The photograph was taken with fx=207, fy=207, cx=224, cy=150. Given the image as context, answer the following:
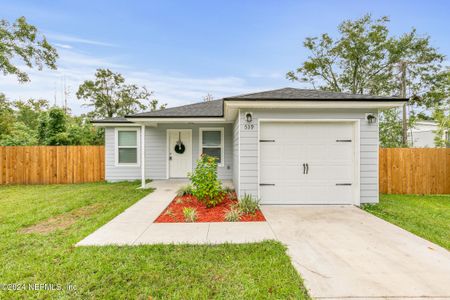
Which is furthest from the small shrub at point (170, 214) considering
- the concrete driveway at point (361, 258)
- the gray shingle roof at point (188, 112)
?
the gray shingle roof at point (188, 112)

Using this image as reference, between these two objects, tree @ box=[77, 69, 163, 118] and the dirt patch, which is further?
tree @ box=[77, 69, 163, 118]

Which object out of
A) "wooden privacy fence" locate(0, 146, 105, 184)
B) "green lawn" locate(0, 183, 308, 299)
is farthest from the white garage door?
"wooden privacy fence" locate(0, 146, 105, 184)

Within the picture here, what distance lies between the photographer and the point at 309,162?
210 inches

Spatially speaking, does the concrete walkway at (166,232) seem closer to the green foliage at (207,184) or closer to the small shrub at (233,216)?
the small shrub at (233,216)

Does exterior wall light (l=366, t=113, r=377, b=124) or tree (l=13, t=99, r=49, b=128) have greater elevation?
tree (l=13, t=99, r=49, b=128)

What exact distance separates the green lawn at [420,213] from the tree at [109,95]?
1984 cm

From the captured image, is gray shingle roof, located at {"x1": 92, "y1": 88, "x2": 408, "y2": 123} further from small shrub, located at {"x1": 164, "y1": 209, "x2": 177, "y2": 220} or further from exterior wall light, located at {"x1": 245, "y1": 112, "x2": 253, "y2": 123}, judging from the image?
small shrub, located at {"x1": 164, "y1": 209, "x2": 177, "y2": 220}

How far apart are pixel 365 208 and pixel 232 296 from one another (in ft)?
15.0

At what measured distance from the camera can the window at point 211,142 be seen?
893cm

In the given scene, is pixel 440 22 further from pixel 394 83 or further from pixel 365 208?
pixel 365 208

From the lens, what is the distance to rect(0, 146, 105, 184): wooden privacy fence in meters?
8.52

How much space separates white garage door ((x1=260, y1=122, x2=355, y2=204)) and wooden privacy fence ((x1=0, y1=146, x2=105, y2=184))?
7.72 meters

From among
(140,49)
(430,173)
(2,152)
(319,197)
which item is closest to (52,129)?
(2,152)

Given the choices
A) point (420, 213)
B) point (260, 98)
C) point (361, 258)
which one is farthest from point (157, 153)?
point (420, 213)
